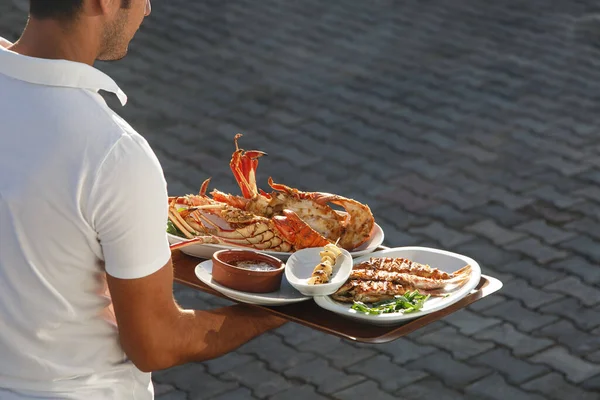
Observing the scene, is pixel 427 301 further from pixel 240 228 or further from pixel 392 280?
pixel 240 228

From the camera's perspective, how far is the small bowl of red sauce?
10.0 feet

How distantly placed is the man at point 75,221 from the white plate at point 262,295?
0.97ft

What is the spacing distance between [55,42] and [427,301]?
1.40m

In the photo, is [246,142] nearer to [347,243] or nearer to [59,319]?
[347,243]

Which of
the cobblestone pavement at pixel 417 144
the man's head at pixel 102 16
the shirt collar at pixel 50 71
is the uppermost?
the man's head at pixel 102 16

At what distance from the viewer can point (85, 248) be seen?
2.55m

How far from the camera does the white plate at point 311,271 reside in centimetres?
303

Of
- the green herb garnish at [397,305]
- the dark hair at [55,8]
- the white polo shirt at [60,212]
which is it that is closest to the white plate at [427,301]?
the green herb garnish at [397,305]

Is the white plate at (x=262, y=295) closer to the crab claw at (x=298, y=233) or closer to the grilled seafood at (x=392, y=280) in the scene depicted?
the grilled seafood at (x=392, y=280)

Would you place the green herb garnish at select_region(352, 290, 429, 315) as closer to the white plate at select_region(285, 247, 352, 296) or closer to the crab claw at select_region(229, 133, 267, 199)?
the white plate at select_region(285, 247, 352, 296)

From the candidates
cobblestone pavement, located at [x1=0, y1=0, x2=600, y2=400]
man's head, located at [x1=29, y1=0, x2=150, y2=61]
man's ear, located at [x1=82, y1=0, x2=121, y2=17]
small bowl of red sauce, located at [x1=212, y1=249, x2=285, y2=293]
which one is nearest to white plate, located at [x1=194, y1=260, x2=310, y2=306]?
small bowl of red sauce, located at [x1=212, y1=249, x2=285, y2=293]

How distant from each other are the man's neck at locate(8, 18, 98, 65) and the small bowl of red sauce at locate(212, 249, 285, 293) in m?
0.87

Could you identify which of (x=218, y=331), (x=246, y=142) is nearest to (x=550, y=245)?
(x=246, y=142)

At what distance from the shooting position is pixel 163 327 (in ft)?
8.76
